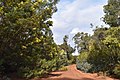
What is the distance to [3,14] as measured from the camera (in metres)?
15.0

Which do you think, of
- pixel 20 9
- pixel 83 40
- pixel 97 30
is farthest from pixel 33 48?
pixel 83 40

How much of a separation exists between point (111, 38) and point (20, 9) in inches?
456

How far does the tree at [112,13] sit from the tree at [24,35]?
31.6 ft

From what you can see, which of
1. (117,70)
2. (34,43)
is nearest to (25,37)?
(34,43)

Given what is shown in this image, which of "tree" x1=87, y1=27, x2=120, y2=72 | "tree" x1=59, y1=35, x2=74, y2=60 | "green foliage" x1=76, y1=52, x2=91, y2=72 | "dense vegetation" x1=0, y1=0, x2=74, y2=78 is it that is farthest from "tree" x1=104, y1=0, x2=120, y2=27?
"tree" x1=59, y1=35, x2=74, y2=60

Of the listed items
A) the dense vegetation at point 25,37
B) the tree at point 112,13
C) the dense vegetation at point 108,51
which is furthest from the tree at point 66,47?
the dense vegetation at point 25,37

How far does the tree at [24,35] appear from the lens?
1518cm

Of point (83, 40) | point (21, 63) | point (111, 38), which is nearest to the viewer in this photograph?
point (21, 63)

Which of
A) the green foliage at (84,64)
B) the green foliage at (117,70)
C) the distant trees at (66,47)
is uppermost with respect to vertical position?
the distant trees at (66,47)

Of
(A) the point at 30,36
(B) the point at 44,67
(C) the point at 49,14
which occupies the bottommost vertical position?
(B) the point at 44,67

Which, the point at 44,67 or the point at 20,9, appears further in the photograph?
the point at 44,67

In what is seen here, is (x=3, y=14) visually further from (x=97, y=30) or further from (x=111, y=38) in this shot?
(x=97, y=30)

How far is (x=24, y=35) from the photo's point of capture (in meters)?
16.9

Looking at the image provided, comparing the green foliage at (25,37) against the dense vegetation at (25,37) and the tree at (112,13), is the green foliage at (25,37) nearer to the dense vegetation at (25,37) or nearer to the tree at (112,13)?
the dense vegetation at (25,37)
